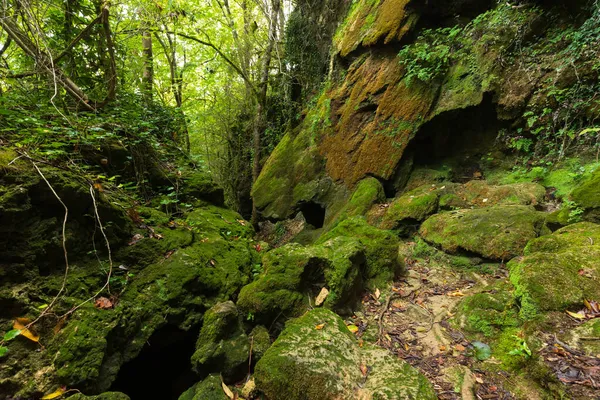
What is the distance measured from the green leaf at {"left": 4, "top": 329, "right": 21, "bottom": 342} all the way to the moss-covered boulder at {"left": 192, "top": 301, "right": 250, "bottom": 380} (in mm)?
1495

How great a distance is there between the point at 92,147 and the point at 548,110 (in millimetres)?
7909

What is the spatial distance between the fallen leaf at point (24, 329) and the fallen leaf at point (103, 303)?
51 cm

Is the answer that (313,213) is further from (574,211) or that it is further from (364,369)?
(364,369)

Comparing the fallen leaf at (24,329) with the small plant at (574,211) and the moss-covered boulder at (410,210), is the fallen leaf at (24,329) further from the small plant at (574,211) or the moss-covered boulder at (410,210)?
the small plant at (574,211)

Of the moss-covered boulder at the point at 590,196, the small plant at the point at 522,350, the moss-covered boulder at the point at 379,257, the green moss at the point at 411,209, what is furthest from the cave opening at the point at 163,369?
the moss-covered boulder at the point at 590,196

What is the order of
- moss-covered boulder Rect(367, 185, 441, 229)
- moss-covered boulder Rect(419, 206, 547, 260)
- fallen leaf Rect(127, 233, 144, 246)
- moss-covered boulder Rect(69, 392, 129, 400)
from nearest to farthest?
moss-covered boulder Rect(69, 392, 129, 400), fallen leaf Rect(127, 233, 144, 246), moss-covered boulder Rect(419, 206, 547, 260), moss-covered boulder Rect(367, 185, 441, 229)

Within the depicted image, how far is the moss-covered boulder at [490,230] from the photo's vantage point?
12.8 ft

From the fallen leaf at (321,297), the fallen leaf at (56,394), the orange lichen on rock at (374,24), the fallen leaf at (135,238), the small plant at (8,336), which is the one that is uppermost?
the orange lichen on rock at (374,24)

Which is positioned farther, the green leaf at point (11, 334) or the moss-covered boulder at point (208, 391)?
the moss-covered boulder at point (208, 391)

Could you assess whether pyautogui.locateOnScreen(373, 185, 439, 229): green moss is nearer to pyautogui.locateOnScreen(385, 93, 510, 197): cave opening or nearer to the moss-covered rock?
pyautogui.locateOnScreen(385, 93, 510, 197): cave opening

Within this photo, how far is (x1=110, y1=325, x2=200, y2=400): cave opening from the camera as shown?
10.7 feet

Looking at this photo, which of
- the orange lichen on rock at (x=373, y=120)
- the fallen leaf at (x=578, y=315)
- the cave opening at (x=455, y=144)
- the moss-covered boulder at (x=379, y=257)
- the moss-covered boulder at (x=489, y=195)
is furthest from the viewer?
the orange lichen on rock at (x=373, y=120)

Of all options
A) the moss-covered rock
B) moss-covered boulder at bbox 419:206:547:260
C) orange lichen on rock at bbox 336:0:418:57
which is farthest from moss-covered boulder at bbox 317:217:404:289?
orange lichen on rock at bbox 336:0:418:57

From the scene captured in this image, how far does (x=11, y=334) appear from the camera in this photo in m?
2.29
